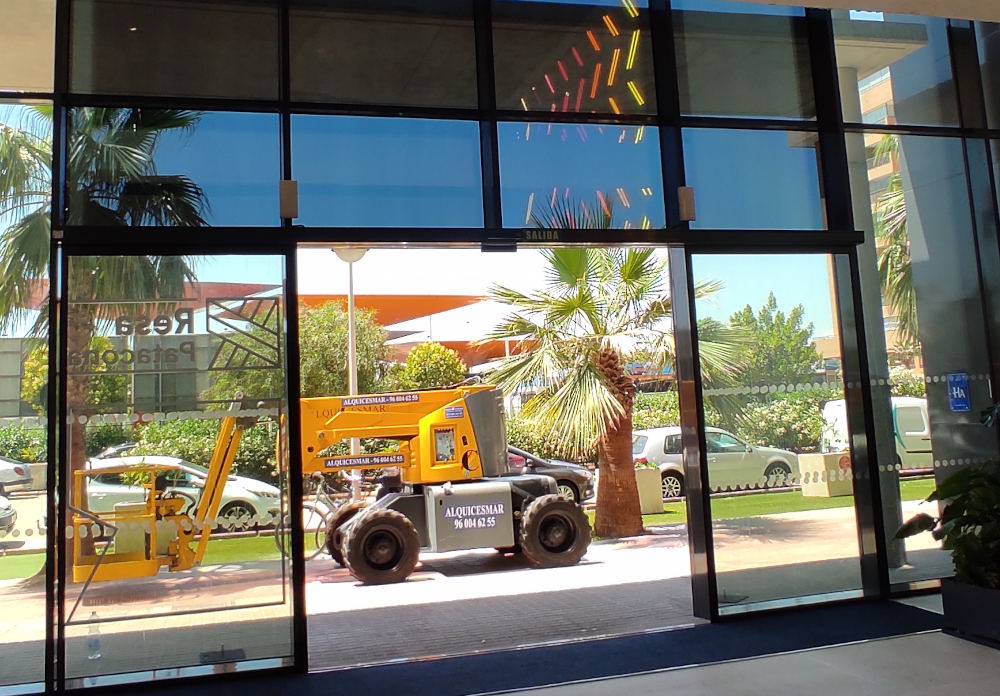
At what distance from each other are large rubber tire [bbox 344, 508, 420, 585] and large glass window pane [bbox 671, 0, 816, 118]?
3.88 meters

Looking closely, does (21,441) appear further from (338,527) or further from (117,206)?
(338,527)

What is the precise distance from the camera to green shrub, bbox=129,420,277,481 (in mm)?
3719

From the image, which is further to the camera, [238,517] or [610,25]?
[610,25]

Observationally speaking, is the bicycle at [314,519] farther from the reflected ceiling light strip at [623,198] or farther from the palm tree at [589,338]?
the reflected ceiling light strip at [623,198]

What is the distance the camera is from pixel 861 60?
5.00 m

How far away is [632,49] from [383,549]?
165 inches

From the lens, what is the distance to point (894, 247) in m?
5.08

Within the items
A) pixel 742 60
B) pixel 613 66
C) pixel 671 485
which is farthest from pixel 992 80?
pixel 671 485

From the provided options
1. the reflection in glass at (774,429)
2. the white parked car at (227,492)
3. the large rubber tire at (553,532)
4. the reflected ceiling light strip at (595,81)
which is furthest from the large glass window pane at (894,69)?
the white parked car at (227,492)

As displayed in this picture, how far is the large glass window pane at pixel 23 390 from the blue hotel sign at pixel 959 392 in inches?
194

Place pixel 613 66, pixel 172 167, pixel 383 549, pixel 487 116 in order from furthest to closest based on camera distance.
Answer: pixel 383 549
pixel 613 66
pixel 487 116
pixel 172 167

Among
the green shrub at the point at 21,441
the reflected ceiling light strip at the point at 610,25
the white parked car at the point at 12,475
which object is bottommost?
the white parked car at the point at 12,475

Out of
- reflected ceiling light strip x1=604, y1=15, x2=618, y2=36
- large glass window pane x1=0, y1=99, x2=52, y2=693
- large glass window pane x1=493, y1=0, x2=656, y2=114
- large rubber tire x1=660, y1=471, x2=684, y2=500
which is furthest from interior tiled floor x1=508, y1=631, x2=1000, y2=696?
large rubber tire x1=660, y1=471, x2=684, y2=500

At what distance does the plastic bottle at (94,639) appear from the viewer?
353 centimetres
